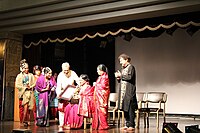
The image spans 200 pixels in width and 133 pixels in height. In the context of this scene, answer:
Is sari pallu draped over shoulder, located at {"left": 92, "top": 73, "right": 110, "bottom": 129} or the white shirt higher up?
the white shirt

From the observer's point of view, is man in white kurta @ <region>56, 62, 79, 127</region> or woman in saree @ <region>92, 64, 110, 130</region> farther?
man in white kurta @ <region>56, 62, 79, 127</region>

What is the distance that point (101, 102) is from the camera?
5703 mm

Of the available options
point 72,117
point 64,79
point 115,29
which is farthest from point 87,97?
point 115,29

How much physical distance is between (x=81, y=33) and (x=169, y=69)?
3.02 meters

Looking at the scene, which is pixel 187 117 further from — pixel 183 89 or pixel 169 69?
pixel 169 69

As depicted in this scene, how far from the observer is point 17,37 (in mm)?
8727

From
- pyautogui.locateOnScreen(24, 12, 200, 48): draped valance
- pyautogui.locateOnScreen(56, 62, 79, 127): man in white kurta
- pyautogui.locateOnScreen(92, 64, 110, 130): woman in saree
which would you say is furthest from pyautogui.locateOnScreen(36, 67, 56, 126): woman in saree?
pyautogui.locateOnScreen(24, 12, 200, 48): draped valance

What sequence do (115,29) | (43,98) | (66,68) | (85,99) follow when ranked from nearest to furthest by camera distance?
(85,99) < (66,68) < (43,98) < (115,29)

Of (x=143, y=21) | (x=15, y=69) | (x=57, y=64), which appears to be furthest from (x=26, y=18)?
(x=143, y=21)

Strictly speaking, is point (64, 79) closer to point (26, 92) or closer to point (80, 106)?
point (80, 106)

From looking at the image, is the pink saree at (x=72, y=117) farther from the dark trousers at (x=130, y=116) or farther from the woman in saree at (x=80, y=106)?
the dark trousers at (x=130, y=116)

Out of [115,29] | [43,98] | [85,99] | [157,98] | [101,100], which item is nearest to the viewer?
[101,100]

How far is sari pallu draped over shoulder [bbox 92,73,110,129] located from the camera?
5.71 meters

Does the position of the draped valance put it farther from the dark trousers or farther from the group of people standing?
the dark trousers
